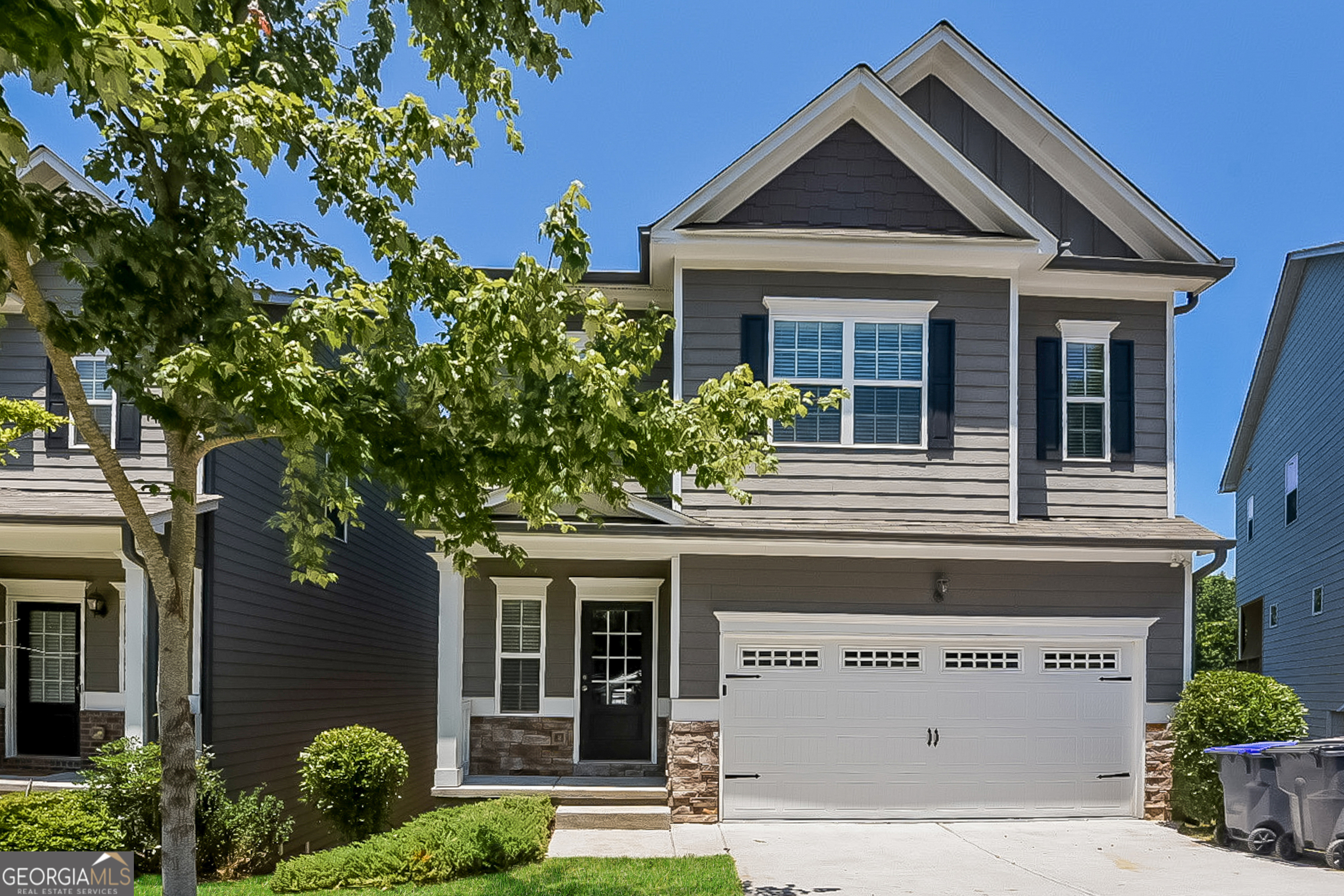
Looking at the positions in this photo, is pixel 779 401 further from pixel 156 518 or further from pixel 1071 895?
pixel 156 518

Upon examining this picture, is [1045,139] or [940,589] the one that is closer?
[940,589]

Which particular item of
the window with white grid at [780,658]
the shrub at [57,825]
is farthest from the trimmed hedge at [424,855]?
the window with white grid at [780,658]

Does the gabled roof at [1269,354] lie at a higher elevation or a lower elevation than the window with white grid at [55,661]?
higher

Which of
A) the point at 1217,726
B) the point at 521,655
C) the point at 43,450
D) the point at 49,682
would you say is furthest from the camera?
the point at 521,655

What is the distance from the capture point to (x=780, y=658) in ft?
41.6

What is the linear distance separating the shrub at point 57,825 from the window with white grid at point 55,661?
353 cm

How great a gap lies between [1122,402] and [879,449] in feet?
9.54

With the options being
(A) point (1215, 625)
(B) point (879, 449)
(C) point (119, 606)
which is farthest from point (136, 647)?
(A) point (1215, 625)

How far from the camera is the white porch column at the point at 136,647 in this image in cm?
1139

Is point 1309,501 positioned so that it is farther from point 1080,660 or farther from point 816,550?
point 816,550

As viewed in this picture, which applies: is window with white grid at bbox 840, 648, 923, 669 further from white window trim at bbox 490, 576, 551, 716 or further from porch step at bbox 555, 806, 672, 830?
white window trim at bbox 490, 576, 551, 716

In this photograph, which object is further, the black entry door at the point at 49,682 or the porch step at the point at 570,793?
the black entry door at the point at 49,682

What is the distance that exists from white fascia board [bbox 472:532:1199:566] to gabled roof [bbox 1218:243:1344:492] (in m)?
8.52

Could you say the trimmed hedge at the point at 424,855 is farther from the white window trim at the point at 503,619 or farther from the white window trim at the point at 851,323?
the white window trim at the point at 851,323
